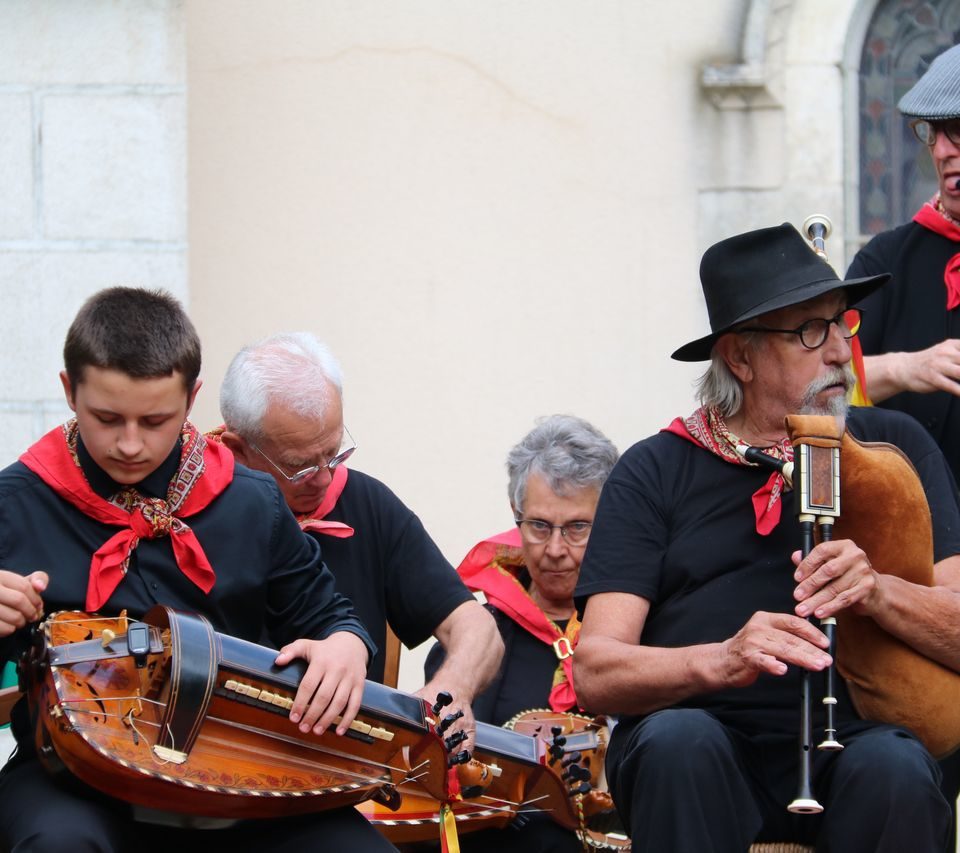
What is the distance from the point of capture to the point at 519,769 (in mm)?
4156

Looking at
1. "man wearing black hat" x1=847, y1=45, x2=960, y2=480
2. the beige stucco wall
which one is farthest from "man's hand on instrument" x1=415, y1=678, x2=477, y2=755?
the beige stucco wall

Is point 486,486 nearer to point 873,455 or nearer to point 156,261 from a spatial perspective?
point 156,261

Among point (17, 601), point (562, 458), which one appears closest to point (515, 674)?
point (562, 458)

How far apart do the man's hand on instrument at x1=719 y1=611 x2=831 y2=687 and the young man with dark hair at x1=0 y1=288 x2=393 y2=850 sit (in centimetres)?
74

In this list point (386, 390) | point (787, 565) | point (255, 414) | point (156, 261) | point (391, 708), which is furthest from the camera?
point (386, 390)

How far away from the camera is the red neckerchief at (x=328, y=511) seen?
182 inches

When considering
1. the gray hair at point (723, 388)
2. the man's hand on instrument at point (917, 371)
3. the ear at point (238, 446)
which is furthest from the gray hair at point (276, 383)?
the man's hand on instrument at point (917, 371)

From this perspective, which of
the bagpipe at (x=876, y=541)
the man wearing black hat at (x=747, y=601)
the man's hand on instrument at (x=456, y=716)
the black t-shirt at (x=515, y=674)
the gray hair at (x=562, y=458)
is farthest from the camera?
the gray hair at (x=562, y=458)

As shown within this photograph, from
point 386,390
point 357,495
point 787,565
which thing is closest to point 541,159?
point 386,390

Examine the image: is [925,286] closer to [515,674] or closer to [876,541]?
[876,541]

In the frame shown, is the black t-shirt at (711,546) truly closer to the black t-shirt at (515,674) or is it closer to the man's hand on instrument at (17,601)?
the black t-shirt at (515,674)

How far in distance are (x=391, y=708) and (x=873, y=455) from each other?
1098 millimetres

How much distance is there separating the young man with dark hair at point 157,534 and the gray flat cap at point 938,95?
185cm

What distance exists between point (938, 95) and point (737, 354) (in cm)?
87
